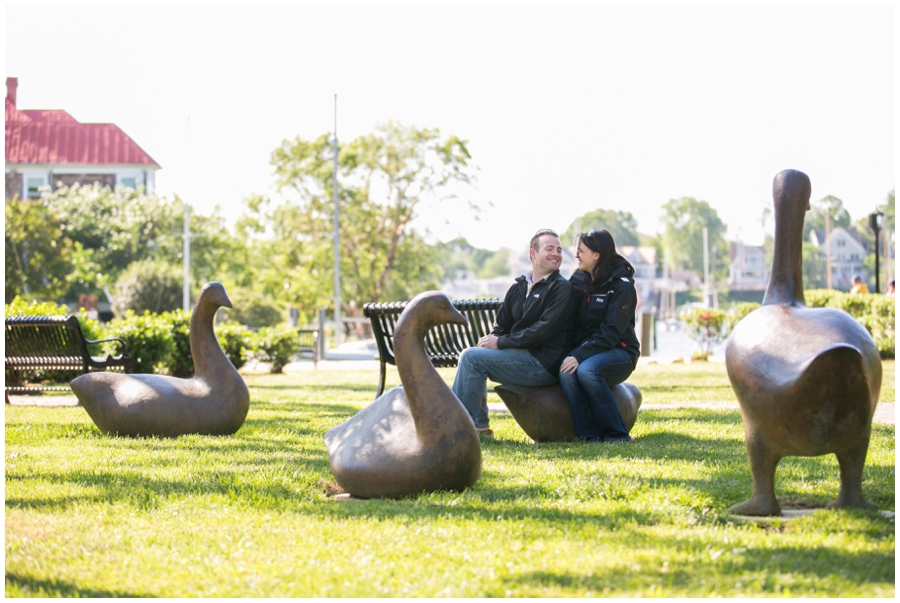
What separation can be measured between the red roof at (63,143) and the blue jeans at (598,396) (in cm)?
5668

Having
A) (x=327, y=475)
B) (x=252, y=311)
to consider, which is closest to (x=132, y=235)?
(x=252, y=311)

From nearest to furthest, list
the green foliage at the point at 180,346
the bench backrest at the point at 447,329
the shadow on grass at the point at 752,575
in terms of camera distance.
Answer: the shadow on grass at the point at 752,575, the bench backrest at the point at 447,329, the green foliage at the point at 180,346

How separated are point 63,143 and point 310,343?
43083 mm

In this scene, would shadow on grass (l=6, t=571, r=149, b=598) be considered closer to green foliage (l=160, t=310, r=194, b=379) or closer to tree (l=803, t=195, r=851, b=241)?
green foliage (l=160, t=310, r=194, b=379)

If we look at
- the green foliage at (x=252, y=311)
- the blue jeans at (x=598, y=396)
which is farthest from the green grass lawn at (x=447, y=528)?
the green foliage at (x=252, y=311)

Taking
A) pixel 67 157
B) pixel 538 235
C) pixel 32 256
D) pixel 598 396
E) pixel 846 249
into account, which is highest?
pixel 67 157

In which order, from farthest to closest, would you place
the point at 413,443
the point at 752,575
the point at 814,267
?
the point at 814,267 → the point at 413,443 → the point at 752,575

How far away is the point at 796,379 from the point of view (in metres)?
3.49

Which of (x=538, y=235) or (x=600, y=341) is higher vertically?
(x=538, y=235)

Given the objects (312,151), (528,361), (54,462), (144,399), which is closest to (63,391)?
(144,399)

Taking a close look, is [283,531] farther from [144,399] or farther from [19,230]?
[19,230]

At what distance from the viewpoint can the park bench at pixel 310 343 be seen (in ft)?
62.6

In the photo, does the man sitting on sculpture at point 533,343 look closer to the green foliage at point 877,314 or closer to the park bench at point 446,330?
the park bench at point 446,330

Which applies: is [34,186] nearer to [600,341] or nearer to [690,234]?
[600,341]
